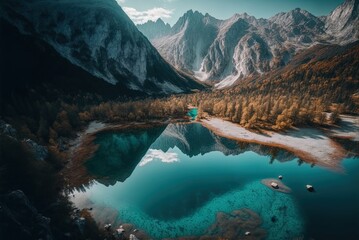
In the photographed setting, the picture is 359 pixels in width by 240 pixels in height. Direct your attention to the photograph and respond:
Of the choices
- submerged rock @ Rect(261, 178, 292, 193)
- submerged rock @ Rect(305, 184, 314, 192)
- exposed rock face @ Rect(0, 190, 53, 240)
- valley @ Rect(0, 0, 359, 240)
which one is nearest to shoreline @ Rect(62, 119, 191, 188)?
valley @ Rect(0, 0, 359, 240)

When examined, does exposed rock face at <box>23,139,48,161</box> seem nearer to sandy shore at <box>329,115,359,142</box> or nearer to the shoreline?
the shoreline

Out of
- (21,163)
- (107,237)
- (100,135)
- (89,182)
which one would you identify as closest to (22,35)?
(100,135)

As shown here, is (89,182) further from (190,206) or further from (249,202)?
(249,202)

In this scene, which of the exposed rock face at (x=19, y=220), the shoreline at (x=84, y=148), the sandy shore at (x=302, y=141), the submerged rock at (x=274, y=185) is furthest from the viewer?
the sandy shore at (x=302, y=141)

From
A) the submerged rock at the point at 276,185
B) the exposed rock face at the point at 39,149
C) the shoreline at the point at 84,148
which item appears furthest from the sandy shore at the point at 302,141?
the exposed rock face at the point at 39,149

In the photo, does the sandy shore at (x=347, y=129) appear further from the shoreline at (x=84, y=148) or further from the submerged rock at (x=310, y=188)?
the shoreline at (x=84, y=148)

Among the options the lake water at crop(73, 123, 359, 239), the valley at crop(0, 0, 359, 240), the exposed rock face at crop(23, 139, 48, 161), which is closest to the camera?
the valley at crop(0, 0, 359, 240)
